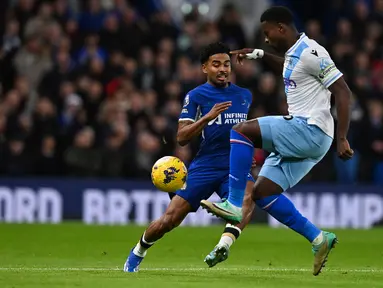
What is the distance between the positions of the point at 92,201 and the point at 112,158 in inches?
33.3

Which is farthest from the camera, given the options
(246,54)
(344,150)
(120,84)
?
(120,84)

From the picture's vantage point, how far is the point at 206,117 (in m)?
9.92

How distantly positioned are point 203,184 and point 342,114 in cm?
178

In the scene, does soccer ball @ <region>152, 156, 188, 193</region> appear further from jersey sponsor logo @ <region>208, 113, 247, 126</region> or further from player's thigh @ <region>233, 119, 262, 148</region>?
player's thigh @ <region>233, 119, 262, 148</region>

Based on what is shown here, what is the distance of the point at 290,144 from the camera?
962 centimetres

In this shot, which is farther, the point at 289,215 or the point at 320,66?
the point at 289,215

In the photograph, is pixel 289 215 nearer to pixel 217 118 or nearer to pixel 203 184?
pixel 203 184

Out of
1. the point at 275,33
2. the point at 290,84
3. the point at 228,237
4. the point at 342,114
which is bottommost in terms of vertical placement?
the point at 228,237

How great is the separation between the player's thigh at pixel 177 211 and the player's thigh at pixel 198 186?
41 mm

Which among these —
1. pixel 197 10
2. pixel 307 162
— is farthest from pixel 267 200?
pixel 197 10

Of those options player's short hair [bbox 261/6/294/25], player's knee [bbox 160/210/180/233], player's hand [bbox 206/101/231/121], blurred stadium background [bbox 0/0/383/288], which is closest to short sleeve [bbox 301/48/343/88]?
player's short hair [bbox 261/6/294/25]

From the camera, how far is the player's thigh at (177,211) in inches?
409

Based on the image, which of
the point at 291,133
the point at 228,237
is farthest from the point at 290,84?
the point at 228,237

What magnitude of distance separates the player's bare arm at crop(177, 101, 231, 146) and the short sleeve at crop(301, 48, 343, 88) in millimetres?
812
